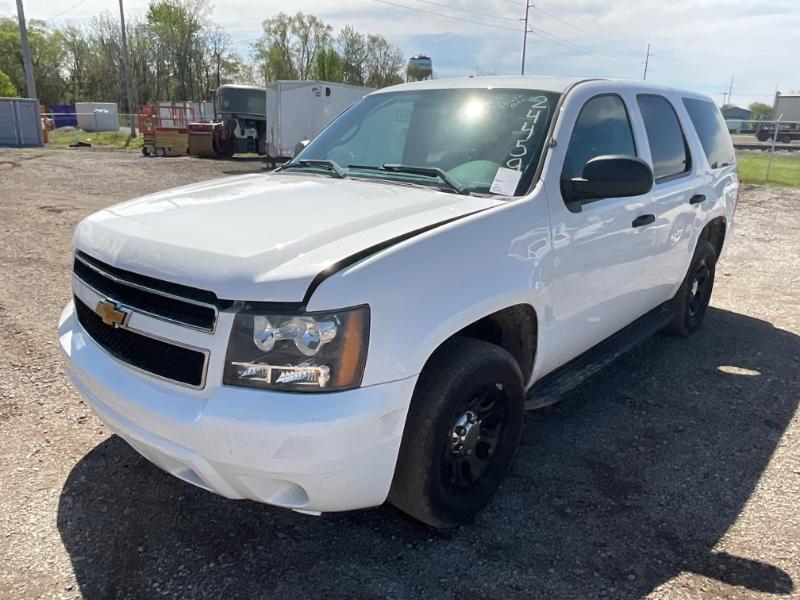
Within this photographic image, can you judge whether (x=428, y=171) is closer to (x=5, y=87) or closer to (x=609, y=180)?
(x=609, y=180)

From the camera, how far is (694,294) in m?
5.29

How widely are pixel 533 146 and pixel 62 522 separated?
109 inches

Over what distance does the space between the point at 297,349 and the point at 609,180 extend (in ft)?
5.72

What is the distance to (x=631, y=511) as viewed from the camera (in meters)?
2.94

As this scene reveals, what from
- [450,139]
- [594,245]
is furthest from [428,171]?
[594,245]

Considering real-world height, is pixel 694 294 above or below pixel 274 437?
below

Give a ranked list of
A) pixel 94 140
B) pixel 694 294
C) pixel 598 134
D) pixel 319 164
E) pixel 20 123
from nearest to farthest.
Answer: pixel 598 134
pixel 319 164
pixel 694 294
pixel 20 123
pixel 94 140

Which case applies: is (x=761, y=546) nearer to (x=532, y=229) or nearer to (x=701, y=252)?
(x=532, y=229)

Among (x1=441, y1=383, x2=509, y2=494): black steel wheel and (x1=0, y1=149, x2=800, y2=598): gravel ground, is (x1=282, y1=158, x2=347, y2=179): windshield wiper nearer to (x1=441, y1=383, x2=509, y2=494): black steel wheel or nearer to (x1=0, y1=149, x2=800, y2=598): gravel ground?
(x1=441, y1=383, x2=509, y2=494): black steel wheel

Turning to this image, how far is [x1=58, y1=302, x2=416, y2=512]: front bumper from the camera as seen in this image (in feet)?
6.66

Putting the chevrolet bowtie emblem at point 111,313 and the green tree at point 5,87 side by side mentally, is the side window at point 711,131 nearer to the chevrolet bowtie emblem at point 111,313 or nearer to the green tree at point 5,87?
the chevrolet bowtie emblem at point 111,313

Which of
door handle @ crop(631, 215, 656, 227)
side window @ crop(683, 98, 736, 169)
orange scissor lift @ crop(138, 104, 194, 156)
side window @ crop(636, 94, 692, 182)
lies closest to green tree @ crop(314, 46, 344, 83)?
orange scissor lift @ crop(138, 104, 194, 156)

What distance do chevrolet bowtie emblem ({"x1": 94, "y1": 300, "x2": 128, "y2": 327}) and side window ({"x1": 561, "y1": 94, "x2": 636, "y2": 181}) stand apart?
2.08m

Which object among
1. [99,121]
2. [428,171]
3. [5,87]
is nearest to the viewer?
[428,171]
